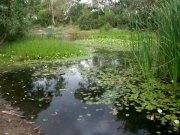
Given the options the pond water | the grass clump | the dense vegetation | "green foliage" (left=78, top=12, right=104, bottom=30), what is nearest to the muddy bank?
the pond water

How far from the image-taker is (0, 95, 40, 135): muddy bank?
4.64m

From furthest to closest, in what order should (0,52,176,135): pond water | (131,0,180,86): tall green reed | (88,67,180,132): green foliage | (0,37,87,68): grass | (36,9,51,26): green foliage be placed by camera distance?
(36,9,51,26): green foliage → (0,37,87,68): grass → (131,0,180,86): tall green reed → (88,67,180,132): green foliage → (0,52,176,135): pond water

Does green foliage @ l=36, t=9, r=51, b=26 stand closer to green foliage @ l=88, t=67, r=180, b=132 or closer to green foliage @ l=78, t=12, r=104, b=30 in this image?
green foliage @ l=78, t=12, r=104, b=30

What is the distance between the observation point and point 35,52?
11508 mm

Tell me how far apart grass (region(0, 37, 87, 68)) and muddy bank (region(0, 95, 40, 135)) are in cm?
531

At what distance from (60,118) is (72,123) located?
0.35 metres

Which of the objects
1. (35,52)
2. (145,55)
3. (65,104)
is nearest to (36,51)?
(35,52)

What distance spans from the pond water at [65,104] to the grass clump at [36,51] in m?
1.88

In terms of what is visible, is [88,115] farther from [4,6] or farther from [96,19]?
[96,19]

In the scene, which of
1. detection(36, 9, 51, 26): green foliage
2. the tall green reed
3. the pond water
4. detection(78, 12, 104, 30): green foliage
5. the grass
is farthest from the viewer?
detection(36, 9, 51, 26): green foliage

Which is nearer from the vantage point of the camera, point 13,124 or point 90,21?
point 13,124

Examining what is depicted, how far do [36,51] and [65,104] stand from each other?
6042mm

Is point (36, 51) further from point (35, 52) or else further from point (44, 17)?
point (44, 17)

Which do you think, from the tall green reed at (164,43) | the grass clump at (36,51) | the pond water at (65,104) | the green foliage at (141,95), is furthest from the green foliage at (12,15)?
the tall green reed at (164,43)
